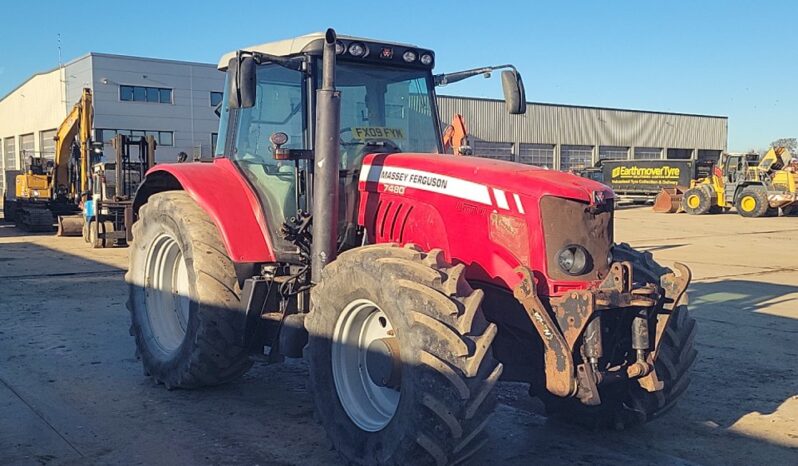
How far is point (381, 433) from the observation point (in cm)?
391

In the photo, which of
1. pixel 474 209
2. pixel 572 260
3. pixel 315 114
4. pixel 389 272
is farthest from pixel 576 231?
pixel 315 114

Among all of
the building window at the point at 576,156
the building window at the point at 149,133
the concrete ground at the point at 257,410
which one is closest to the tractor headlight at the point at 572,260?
the concrete ground at the point at 257,410

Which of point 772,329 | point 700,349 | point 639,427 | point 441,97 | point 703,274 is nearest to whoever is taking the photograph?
point 639,427

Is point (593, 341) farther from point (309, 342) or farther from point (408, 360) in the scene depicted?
point (309, 342)

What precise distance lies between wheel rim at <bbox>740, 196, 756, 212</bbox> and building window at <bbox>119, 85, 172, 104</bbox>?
27637mm

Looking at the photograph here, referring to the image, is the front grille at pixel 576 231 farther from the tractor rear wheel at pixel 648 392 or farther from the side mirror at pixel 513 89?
the side mirror at pixel 513 89

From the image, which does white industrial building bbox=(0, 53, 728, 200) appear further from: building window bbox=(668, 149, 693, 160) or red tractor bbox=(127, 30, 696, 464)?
red tractor bbox=(127, 30, 696, 464)

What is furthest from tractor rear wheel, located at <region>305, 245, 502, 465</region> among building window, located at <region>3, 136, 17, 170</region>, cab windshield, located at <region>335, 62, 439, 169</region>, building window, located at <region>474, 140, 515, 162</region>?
building window, located at <region>3, 136, 17, 170</region>

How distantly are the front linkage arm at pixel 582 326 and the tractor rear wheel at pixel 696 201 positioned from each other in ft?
91.1

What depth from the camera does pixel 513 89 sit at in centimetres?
538

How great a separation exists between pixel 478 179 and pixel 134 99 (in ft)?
123

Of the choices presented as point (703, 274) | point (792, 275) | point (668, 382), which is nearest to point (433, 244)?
point (668, 382)

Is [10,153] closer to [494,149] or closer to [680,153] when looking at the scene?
[494,149]

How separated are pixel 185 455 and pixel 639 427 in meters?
2.90
